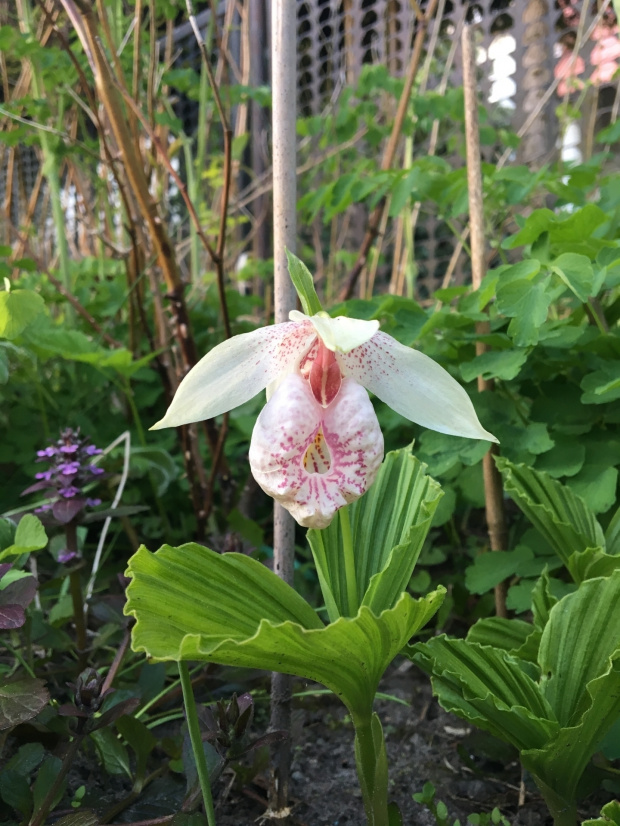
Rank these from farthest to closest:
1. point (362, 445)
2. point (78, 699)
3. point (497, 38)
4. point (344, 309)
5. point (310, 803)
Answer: point (497, 38)
point (344, 309)
point (310, 803)
point (78, 699)
point (362, 445)

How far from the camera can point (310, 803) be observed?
806mm

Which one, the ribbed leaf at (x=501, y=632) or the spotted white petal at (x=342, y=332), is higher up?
the spotted white petal at (x=342, y=332)

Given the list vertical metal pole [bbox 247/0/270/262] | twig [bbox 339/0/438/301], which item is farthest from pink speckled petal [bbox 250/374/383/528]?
vertical metal pole [bbox 247/0/270/262]

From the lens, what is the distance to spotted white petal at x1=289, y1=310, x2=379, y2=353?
1.64ft

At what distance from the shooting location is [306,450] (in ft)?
A: 1.80

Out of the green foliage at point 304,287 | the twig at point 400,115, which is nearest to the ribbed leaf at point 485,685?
the green foliage at point 304,287

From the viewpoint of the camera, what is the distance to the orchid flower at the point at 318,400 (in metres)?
0.54

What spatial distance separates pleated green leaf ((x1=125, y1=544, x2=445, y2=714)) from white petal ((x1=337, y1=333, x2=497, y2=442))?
0.51 feet

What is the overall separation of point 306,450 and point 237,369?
0.10 metres

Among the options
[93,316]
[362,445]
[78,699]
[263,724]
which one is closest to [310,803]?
[263,724]

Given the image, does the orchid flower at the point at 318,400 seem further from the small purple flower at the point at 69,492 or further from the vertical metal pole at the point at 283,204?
the small purple flower at the point at 69,492

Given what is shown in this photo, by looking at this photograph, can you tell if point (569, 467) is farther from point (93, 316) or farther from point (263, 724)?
point (93, 316)

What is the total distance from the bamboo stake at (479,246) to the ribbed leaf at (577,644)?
1.05ft

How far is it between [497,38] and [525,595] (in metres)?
2.12
